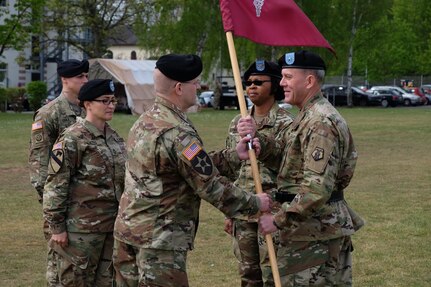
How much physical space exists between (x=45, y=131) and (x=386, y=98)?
56.3 meters

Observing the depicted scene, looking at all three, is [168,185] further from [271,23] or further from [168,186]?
[271,23]

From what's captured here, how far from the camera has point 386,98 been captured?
203 feet

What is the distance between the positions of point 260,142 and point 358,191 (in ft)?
31.9

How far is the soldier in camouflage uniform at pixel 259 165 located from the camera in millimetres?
6883

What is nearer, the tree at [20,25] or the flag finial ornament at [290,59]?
the flag finial ornament at [290,59]

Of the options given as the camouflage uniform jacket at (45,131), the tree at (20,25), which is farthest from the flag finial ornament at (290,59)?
the tree at (20,25)

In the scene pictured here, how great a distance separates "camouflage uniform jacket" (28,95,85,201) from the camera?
7453mm

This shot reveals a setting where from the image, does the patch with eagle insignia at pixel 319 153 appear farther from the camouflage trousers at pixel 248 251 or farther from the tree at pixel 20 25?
the tree at pixel 20 25

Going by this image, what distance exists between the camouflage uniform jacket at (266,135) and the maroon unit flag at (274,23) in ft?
3.00

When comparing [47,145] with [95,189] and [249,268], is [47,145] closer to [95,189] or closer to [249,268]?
[95,189]

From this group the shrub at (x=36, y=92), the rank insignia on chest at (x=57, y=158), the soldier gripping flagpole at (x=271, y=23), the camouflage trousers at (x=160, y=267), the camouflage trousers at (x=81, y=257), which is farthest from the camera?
the shrub at (x=36, y=92)

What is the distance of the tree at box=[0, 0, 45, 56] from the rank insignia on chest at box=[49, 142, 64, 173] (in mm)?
40173

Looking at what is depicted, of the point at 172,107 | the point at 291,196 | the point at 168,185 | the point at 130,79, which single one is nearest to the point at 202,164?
the point at 168,185

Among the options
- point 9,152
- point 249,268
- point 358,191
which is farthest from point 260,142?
point 9,152
